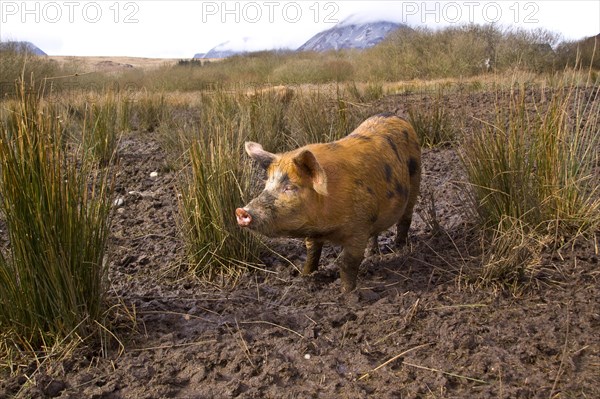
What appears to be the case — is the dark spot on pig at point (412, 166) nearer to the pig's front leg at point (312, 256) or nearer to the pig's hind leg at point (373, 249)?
the pig's hind leg at point (373, 249)

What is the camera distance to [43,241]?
3.02m

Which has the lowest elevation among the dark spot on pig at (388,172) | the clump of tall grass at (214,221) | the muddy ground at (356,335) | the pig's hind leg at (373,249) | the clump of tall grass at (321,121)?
the muddy ground at (356,335)

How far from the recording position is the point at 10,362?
3.01 m

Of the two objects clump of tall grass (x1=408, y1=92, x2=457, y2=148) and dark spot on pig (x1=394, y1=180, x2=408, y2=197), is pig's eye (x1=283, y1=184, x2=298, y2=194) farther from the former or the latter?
clump of tall grass (x1=408, y1=92, x2=457, y2=148)

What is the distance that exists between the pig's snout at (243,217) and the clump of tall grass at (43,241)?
0.72 metres

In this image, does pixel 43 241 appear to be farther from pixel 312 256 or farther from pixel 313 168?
pixel 312 256

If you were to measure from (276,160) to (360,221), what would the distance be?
65 centimetres

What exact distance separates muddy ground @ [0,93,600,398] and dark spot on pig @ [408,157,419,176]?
0.56 metres

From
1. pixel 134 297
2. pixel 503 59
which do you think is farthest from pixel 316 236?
pixel 503 59

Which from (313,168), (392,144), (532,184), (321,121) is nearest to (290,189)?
(313,168)

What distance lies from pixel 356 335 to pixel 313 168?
974mm

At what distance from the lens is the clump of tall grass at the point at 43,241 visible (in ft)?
9.77

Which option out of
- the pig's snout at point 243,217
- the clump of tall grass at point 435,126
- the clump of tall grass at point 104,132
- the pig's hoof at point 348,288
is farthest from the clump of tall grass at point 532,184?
the clump of tall grass at point 104,132

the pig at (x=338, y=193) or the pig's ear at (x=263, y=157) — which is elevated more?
the pig's ear at (x=263, y=157)
